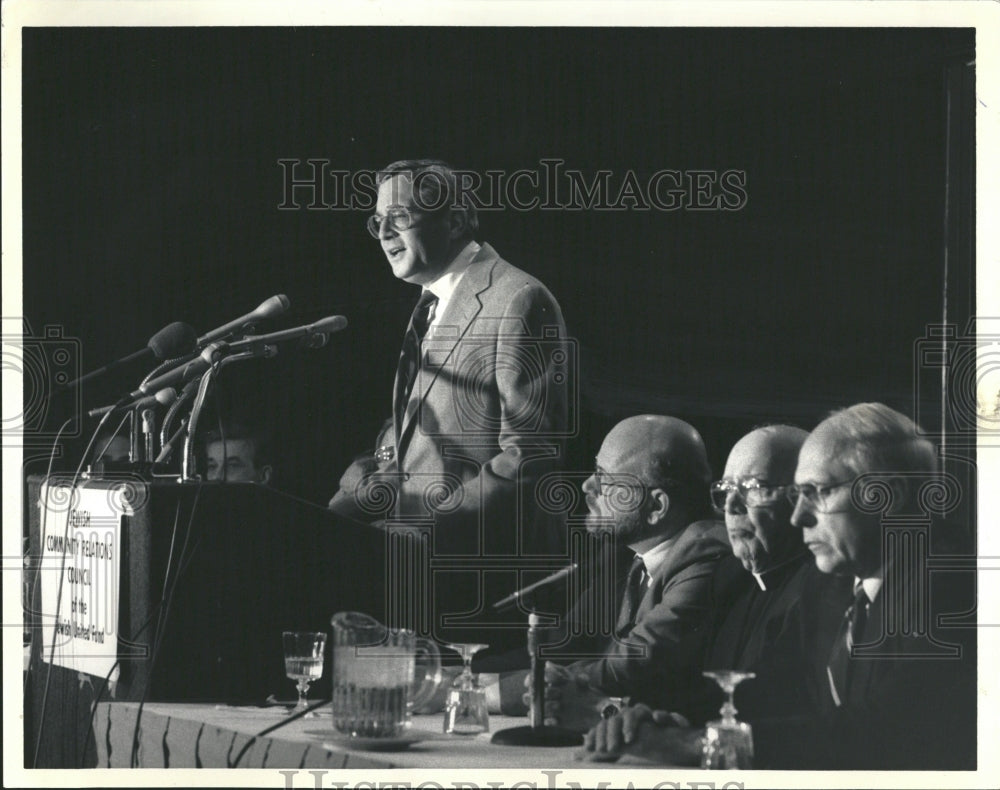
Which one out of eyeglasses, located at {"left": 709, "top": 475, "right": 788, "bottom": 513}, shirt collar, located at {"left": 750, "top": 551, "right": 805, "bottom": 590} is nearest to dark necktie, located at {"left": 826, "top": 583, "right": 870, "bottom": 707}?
shirt collar, located at {"left": 750, "top": 551, "right": 805, "bottom": 590}

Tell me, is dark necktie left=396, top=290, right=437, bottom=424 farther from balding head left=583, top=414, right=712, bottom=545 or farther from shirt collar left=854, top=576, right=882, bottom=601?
shirt collar left=854, top=576, right=882, bottom=601

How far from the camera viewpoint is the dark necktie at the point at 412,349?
3.84 metres

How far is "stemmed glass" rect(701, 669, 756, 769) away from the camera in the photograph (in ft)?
10.7

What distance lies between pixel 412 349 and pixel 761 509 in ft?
3.27

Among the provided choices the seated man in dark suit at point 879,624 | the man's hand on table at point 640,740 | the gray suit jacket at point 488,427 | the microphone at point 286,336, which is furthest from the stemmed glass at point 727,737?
the microphone at point 286,336

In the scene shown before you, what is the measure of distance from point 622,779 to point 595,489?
73 cm

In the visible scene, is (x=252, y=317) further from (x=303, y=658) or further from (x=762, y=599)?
(x=762, y=599)

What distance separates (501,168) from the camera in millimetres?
3855

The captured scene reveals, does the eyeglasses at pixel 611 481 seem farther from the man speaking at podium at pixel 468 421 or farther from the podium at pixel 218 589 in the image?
the podium at pixel 218 589

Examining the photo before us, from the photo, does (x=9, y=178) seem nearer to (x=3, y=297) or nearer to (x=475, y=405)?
(x=3, y=297)

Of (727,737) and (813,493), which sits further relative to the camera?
(813,493)

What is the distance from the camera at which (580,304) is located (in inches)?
151

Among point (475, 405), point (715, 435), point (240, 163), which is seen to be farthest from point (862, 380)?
point (240, 163)

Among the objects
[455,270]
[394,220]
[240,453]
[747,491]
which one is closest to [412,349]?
[455,270]
